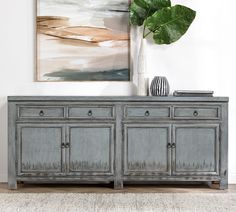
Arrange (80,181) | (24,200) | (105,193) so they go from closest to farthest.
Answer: (24,200)
(105,193)
(80,181)

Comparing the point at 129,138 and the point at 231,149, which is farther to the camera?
the point at 231,149

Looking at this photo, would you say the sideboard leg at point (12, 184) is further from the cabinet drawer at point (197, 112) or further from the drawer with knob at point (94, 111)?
the cabinet drawer at point (197, 112)

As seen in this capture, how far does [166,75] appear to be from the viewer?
5.12 m

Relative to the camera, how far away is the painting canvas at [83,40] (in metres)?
5.07

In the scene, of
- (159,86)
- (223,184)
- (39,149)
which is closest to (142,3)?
(159,86)

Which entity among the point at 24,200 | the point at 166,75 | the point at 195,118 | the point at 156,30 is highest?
the point at 156,30

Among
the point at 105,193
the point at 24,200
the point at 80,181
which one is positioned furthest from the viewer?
the point at 80,181

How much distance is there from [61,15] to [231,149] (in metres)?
2.02

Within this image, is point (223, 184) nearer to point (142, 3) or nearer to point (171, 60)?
point (171, 60)

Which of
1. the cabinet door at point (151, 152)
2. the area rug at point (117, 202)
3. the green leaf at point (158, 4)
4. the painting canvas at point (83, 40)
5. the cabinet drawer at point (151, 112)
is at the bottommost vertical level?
the area rug at point (117, 202)

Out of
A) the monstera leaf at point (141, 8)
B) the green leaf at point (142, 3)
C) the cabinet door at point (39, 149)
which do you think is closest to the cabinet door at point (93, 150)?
the cabinet door at point (39, 149)

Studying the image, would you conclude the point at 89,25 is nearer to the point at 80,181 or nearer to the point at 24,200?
the point at 80,181

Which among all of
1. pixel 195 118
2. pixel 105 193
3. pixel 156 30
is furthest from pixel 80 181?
pixel 156 30

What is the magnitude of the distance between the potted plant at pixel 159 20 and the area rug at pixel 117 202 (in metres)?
1.04
